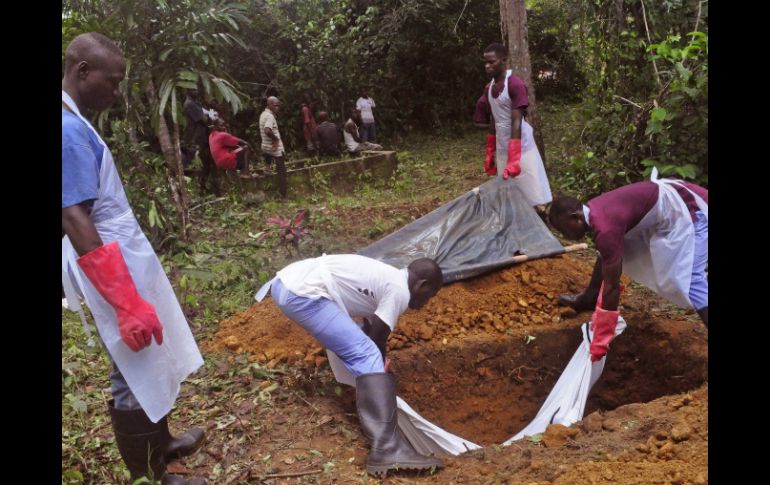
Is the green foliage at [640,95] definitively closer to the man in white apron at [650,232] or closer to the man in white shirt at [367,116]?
the man in white apron at [650,232]

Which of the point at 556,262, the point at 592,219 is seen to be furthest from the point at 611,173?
the point at 592,219

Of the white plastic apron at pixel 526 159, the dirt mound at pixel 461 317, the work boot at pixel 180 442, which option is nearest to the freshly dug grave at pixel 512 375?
the dirt mound at pixel 461 317

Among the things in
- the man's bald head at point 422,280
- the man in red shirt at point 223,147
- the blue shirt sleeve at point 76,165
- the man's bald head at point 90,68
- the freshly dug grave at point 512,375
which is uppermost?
the man's bald head at point 90,68

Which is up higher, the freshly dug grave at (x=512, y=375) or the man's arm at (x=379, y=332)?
the man's arm at (x=379, y=332)

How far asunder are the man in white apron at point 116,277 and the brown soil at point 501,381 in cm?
56

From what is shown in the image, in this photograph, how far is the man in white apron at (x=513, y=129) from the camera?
5129 mm

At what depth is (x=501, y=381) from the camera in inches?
157

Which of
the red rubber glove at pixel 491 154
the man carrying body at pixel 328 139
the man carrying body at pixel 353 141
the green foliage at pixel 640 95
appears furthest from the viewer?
the man carrying body at pixel 353 141

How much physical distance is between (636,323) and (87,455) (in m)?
3.23

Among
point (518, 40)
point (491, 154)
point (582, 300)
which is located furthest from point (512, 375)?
point (518, 40)

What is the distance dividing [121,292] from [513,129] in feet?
12.5

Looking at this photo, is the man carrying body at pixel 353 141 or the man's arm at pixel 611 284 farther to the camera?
the man carrying body at pixel 353 141

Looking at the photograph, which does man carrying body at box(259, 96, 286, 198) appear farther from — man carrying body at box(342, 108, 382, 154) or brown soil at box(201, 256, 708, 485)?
brown soil at box(201, 256, 708, 485)

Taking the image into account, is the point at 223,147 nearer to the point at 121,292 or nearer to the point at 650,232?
the point at 650,232
